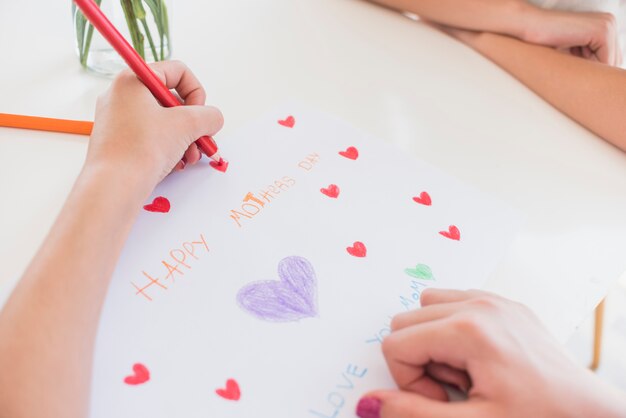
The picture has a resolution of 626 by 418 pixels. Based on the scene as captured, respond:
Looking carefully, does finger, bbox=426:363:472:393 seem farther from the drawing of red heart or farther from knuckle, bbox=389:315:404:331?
the drawing of red heart

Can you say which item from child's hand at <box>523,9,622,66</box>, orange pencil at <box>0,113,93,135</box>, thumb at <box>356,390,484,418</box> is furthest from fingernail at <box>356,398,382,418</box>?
child's hand at <box>523,9,622,66</box>

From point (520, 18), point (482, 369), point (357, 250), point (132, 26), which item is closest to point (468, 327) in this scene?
point (482, 369)

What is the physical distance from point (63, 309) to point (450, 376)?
24 cm

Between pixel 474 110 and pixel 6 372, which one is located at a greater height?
pixel 474 110

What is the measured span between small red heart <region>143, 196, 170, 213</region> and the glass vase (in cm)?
18

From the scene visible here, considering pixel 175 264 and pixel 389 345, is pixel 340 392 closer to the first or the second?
pixel 389 345

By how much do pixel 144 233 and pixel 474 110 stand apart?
383 millimetres

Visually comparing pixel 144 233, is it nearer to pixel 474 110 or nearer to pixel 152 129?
pixel 152 129

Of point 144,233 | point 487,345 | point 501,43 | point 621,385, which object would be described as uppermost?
point 501,43

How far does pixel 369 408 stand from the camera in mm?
356

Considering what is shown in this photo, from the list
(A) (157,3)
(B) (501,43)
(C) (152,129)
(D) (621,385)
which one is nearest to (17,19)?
(A) (157,3)

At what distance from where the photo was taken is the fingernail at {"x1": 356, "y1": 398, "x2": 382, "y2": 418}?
355mm

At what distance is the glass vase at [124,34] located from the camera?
0.56m

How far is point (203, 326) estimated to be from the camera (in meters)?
0.39
